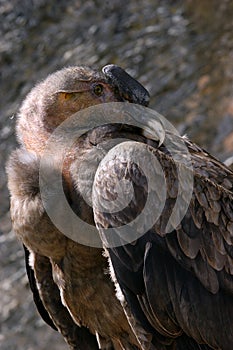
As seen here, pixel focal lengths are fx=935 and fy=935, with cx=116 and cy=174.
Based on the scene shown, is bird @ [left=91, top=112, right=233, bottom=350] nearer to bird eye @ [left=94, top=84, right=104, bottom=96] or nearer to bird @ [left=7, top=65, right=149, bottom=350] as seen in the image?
bird @ [left=7, top=65, right=149, bottom=350]

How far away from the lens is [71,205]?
19.2ft

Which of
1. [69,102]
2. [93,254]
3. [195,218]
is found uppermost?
[69,102]

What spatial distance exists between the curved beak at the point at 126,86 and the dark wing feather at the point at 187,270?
2.10ft

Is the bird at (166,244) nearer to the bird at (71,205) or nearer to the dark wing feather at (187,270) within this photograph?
the dark wing feather at (187,270)

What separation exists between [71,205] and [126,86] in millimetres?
953

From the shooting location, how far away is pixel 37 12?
15.8m

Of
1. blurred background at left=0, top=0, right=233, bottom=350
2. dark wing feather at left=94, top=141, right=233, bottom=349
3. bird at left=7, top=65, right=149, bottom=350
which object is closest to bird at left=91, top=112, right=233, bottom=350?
dark wing feather at left=94, top=141, right=233, bottom=349

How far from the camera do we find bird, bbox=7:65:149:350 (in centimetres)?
594

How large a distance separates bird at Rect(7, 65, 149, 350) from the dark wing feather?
0.31m

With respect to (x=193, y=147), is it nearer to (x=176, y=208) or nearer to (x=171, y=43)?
(x=176, y=208)

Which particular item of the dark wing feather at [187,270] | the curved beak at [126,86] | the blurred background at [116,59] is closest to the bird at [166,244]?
the dark wing feather at [187,270]

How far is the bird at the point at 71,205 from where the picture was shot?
5.94 m

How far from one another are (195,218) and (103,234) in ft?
1.87

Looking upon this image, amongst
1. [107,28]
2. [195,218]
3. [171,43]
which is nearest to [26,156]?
[195,218]
